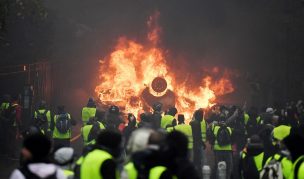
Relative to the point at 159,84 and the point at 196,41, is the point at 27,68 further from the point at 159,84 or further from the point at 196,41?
the point at 196,41

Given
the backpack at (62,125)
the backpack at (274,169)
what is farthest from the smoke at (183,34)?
the backpack at (274,169)

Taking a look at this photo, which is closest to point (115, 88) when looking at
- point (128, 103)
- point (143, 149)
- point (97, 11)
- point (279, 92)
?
point (128, 103)

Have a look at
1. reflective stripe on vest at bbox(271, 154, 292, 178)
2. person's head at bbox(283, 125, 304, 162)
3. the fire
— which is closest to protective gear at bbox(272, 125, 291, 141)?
reflective stripe on vest at bbox(271, 154, 292, 178)

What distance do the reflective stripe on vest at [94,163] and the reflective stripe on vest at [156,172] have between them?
0.65 metres

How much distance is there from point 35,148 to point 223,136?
32.4 ft

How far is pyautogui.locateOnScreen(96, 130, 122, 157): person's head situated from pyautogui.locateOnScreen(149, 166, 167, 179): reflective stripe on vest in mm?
641

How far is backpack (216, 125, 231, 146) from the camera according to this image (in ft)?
52.3

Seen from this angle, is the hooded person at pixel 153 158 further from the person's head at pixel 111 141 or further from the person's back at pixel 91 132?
the person's back at pixel 91 132

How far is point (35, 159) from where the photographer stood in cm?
654

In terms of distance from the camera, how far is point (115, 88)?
123 ft

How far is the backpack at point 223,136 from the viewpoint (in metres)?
15.9

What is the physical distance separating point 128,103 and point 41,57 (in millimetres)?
5081

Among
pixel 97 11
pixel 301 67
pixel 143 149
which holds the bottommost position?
pixel 143 149

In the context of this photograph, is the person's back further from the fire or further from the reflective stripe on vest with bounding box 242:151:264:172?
the fire
